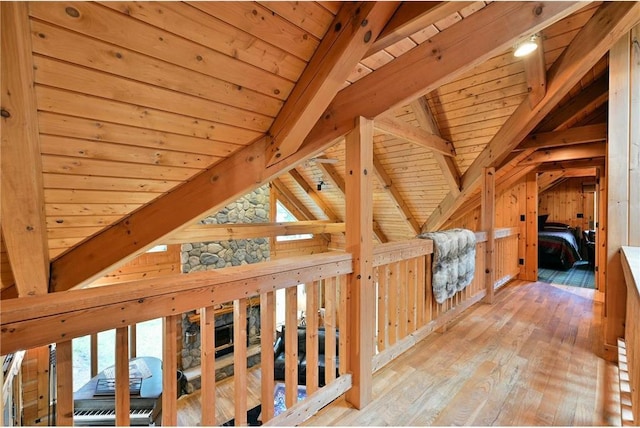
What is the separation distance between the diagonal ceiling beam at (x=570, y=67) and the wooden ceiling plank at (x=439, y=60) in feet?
2.47

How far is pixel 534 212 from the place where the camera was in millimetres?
4820

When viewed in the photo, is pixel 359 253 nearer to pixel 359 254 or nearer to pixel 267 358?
pixel 359 254

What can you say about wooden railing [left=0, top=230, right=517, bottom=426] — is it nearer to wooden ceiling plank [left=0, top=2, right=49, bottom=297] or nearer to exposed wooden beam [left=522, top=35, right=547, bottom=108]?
wooden ceiling plank [left=0, top=2, right=49, bottom=297]

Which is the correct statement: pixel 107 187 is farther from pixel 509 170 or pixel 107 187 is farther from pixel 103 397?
pixel 509 170

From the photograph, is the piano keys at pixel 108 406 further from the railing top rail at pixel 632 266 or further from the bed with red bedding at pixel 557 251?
the bed with red bedding at pixel 557 251

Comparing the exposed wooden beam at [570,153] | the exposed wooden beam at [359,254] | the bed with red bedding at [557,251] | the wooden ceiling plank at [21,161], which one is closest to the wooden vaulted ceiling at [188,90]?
the wooden ceiling plank at [21,161]

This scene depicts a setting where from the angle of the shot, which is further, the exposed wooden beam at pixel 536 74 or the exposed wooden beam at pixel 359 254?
the exposed wooden beam at pixel 536 74

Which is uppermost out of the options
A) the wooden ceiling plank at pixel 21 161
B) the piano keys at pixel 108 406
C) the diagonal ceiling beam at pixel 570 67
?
the diagonal ceiling beam at pixel 570 67

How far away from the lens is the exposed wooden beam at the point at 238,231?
3.82 metres

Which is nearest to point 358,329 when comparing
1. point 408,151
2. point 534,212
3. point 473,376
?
point 473,376

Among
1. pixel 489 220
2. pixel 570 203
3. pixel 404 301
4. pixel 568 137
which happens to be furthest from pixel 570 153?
pixel 570 203

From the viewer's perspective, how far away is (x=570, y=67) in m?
2.22

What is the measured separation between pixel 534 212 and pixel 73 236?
19.9 ft

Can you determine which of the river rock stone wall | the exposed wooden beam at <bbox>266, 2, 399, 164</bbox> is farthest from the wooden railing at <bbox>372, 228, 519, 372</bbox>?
the river rock stone wall
